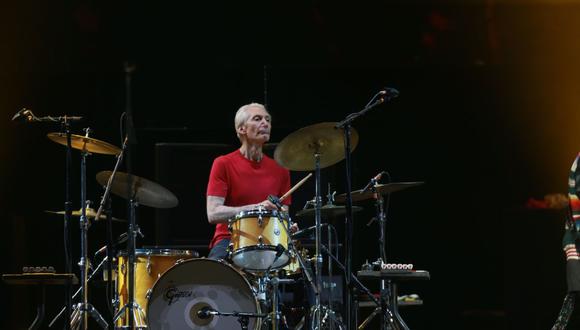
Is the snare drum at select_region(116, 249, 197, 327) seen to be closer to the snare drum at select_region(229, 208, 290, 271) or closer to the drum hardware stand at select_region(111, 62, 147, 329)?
the snare drum at select_region(229, 208, 290, 271)

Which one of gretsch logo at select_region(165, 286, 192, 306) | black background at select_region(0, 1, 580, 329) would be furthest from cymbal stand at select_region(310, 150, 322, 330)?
black background at select_region(0, 1, 580, 329)

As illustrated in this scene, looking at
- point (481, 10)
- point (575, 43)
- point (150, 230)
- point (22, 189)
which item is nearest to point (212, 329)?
point (150, 230)

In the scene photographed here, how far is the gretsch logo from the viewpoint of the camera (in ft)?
18.1

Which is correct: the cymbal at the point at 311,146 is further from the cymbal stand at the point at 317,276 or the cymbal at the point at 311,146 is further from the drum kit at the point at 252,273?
the cymbal stand at the point at 317,276

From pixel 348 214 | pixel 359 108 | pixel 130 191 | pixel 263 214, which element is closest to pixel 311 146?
pixel 263 214

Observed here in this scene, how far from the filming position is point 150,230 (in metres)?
7.56

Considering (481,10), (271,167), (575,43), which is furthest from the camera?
(575,43)

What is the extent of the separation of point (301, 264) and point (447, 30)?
8.11 ft

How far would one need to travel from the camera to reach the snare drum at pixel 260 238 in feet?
17.7

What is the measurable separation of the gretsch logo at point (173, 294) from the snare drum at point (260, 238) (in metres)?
0.36

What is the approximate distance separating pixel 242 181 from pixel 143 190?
28.9 inches

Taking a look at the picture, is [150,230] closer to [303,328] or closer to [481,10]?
[303,328]

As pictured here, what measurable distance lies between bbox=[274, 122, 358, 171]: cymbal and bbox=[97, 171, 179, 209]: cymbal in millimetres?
868

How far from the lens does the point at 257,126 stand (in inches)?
249
